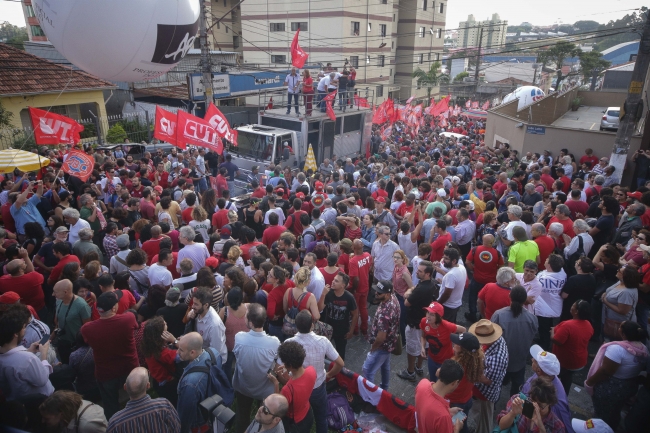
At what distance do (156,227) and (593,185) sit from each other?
8.75 meters

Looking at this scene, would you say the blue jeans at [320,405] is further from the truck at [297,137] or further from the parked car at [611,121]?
the parked car at [611,121]

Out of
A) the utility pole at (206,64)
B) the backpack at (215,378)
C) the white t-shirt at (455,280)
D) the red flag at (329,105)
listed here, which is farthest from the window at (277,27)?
the backpack at (215,378)

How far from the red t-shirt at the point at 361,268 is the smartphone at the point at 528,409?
2.69 m

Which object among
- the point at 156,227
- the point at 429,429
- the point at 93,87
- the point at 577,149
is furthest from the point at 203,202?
the point at 93,87

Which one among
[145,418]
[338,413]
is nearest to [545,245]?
[338,413]

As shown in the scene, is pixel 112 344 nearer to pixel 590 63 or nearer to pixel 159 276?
pixel 159 276

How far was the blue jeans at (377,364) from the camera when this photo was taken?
4.73m

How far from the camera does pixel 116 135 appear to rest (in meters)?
17.2

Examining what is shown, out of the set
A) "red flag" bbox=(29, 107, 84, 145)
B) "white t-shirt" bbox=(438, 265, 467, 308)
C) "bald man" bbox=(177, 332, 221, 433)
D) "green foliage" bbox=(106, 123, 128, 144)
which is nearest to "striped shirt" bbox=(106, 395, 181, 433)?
"bald man" bbox=(177, 332, 221, 433)

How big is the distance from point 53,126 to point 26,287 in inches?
223

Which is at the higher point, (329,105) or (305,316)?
(329,105)

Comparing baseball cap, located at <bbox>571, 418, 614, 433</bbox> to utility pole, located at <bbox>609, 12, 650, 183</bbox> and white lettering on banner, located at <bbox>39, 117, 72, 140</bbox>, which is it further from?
white lettering on banner, located at <bbox>39, 117, 72, 140</bbox>

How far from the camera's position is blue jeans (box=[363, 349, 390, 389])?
15.5ft

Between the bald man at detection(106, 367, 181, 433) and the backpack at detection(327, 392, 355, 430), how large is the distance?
1876 mm
